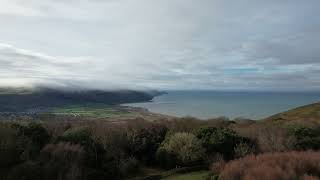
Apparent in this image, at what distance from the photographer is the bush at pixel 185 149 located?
149ft

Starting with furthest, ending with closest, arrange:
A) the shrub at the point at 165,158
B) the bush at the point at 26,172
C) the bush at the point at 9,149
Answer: the shrub at the point at 165,158
the bush at the point at 9,149
the bush at the point at 26,172

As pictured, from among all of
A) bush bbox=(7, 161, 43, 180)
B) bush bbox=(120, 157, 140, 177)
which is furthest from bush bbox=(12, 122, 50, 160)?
bush bbox=(120, 157, 140, 177)

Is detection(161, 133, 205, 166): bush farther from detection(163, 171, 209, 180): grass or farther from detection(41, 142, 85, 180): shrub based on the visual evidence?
detection(41, 142, 85, 180): shrub

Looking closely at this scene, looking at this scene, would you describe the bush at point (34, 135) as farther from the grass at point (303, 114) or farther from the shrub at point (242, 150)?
the grass at point (303, 114)

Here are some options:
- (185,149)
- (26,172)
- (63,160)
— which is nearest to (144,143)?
(185,149)

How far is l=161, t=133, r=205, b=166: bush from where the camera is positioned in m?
45.4

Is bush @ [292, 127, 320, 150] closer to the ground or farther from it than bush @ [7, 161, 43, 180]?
farther from it

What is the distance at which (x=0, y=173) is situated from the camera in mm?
36031

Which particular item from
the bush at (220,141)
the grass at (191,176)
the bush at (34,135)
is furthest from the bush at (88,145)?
the bush at (220,141)

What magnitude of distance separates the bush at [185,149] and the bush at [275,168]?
12.8m

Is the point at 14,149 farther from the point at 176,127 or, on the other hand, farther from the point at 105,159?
the point at 176,127

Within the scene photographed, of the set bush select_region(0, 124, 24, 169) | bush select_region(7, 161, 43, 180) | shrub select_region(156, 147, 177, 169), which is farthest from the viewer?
shrub select_region(156, 147, 177, 169)

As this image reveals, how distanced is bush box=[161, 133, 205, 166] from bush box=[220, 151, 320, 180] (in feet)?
41.9

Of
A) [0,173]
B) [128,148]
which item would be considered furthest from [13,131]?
[128,148]
